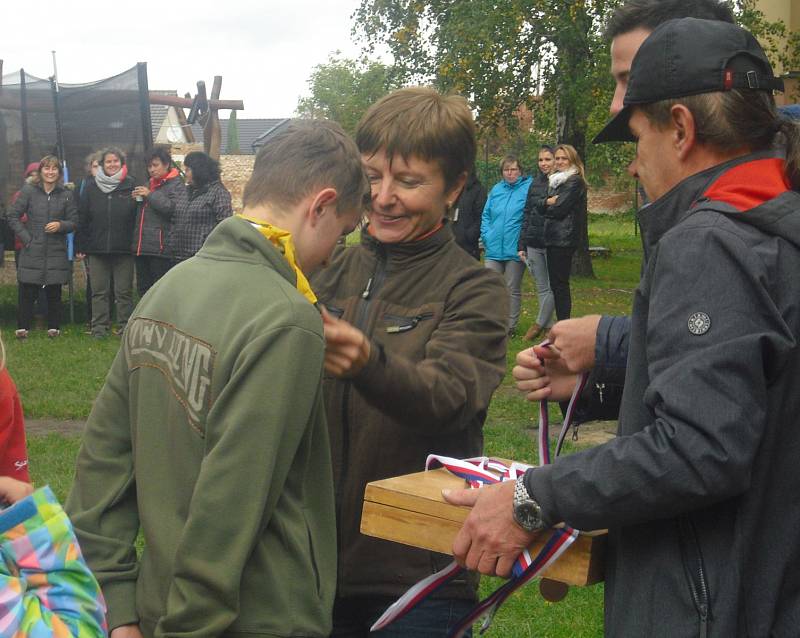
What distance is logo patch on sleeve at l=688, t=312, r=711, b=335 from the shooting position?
5.74 feet

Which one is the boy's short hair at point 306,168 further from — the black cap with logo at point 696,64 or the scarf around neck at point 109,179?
the scarf around neck at point 109,179

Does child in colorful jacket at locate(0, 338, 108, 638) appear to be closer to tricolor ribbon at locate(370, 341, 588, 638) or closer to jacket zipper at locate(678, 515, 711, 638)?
tricolor ribbon at locate(370, 341, 588, 638)

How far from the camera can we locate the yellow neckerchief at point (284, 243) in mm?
2162

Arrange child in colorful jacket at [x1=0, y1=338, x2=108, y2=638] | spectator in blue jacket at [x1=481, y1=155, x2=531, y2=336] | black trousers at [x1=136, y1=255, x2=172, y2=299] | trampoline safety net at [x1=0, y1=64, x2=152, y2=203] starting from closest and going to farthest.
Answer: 1. child in colorful jacket at [x1=0, y1=338, x2=108, y2=638]
2. black trousers at [x1=136, y1=255, x2=172, y2=299]
3. spectator in blue jacket at [x1=481, y1=155, x2=531, y2=336]
4. trampoline safety net at [x1=0, y1=64, x2=152, y2=203]

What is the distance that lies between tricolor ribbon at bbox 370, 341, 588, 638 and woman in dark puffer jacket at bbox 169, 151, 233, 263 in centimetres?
967

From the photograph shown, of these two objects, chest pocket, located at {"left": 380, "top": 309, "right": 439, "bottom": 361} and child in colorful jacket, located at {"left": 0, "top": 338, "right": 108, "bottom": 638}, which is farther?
chest pocket, located at {"left": 380, "top": 309, "right": 439, "bottom": 361}

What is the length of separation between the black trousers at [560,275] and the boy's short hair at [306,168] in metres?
10.3

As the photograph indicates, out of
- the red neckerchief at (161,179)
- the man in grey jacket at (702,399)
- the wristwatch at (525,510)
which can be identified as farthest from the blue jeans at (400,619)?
the red neckerchief at (161,179)

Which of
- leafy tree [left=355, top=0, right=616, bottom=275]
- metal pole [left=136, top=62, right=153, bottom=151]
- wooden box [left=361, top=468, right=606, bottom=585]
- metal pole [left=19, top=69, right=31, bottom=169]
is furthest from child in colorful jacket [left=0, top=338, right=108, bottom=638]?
leafy tree [left=355, top=0, right=616, bottom=275]

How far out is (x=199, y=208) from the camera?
11.9 meters

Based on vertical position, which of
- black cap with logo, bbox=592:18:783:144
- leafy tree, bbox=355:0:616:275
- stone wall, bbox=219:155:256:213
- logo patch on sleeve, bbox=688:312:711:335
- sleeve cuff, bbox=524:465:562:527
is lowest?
stone wall, bbox=219:155:256:213

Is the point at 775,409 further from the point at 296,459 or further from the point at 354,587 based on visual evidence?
the point at 354,587

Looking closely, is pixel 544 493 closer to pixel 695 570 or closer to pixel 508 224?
pixel 695 570

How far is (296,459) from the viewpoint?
2.10m
